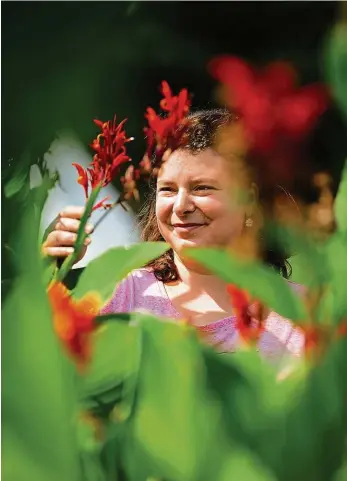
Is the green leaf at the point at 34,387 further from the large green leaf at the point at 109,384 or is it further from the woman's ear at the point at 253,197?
the woman's ear at the point at 253,197

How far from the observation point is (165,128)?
28cm

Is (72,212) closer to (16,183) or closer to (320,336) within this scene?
(16,183)

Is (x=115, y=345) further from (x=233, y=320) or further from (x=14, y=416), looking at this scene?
(x=233, y=320)

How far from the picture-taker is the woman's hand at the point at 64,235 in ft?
0.81

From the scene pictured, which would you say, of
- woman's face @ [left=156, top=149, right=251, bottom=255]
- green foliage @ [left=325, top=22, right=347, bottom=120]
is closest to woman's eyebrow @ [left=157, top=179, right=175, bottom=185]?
woman's face @ [left=156, top=149, right=251, bottom=255]

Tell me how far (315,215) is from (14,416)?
14 cm

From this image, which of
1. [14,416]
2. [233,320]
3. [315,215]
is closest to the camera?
[14,416]

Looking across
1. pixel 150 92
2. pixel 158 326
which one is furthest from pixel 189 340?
pixel 150 92

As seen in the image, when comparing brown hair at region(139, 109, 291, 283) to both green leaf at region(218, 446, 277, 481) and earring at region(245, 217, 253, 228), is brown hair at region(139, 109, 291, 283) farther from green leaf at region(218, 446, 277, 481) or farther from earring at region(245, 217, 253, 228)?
green leaf at region(218, 446, 277, 481)

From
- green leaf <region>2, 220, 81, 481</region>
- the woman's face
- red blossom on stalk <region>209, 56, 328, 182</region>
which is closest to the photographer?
green leaf <region>2, 220, 81, 481</region>

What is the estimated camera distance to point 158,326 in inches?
4.9

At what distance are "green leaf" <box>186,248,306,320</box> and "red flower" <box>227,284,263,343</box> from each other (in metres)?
0.04

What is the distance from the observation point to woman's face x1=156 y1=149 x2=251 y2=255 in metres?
0.33

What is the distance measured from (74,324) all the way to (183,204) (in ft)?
0.63
